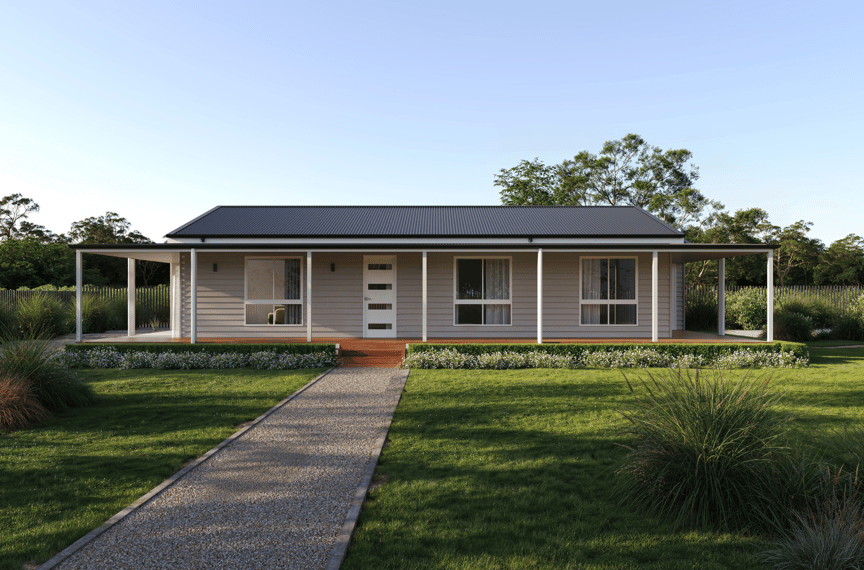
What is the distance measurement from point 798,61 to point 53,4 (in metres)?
20.5

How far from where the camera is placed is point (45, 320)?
50.9ft

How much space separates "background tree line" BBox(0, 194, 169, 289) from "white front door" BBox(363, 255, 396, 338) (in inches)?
1001

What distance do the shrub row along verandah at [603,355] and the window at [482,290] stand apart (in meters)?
2.43

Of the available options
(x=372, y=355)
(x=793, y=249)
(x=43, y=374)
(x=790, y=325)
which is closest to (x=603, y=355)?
(x=372, y=355)

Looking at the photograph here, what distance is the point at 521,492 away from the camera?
13.0 feet

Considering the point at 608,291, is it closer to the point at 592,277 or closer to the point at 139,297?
the point at 592,277

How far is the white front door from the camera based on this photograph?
13.5 meters

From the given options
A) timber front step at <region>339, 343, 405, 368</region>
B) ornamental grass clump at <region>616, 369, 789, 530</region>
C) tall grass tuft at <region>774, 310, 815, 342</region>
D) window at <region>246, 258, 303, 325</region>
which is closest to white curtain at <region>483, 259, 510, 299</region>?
timber front step at <region>339, 343, 405, 368</region>

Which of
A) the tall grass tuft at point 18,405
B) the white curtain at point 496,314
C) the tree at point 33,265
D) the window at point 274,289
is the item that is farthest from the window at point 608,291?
the tree at point 33,265

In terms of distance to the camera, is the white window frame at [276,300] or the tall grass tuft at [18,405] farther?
the white window frame at [276,300]

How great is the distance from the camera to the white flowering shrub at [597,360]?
35.4ft

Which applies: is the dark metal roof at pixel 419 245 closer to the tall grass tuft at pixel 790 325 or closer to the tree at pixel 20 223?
the tall grass tuft at pixel 790 325

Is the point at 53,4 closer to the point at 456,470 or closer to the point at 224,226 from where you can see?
the point at 224,226

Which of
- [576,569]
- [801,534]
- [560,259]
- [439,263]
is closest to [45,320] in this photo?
[439,263]
